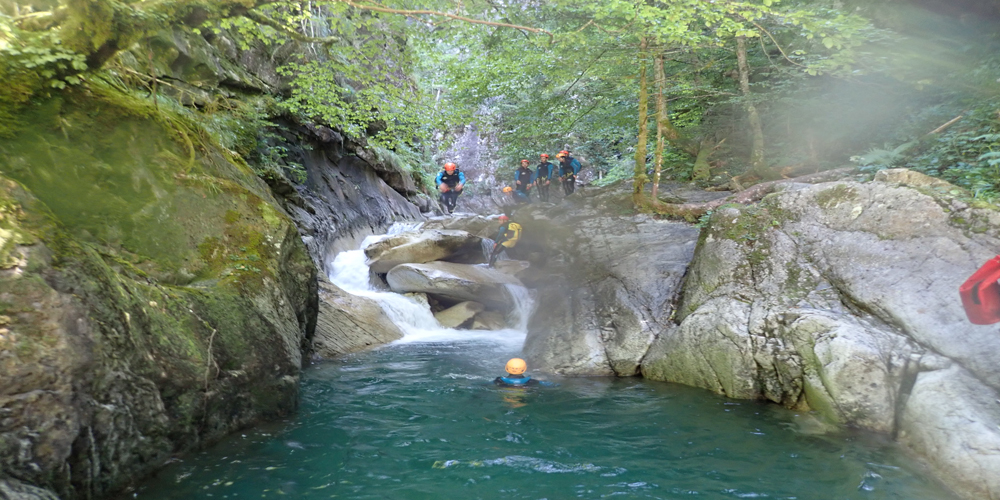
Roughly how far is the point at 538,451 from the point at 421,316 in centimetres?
807

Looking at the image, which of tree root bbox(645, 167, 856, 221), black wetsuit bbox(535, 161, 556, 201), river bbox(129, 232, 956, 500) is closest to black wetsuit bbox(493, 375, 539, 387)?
river bbox(129, 232, 956, 500)

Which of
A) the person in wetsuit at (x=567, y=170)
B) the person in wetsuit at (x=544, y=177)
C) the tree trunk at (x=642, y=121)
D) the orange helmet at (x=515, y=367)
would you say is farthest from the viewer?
the person in wetsuit at (x=544, y=177)

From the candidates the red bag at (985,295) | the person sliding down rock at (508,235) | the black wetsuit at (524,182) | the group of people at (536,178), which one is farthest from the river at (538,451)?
the black wetsuit at (524,182)

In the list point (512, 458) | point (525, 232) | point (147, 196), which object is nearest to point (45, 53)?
point (147, 196)

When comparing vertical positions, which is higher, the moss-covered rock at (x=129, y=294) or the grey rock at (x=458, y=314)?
the moss-covered rock at (x=129, y=294)

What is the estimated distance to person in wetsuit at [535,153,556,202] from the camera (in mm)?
19031

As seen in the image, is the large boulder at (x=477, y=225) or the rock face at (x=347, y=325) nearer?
the rock face at (x=347, y=325)

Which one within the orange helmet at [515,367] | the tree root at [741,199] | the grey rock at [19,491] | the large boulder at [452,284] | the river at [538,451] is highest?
the tree root at [741,199]

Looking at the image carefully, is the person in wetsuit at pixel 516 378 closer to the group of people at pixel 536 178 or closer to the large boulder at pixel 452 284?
the large boulder at pixel 452 284

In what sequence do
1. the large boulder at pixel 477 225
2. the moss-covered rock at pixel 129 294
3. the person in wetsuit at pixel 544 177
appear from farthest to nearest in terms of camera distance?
the person in wetsuit at pixel 544 177 → the large boulder at pixel 477 225 → the moss-covered rock at pixel 129 294

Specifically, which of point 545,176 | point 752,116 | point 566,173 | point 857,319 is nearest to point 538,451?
point 857,319

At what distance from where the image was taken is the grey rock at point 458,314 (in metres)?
13.6

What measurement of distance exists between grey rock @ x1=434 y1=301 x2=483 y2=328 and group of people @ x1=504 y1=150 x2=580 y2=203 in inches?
274

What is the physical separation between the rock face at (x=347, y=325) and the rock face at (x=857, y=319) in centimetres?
603
